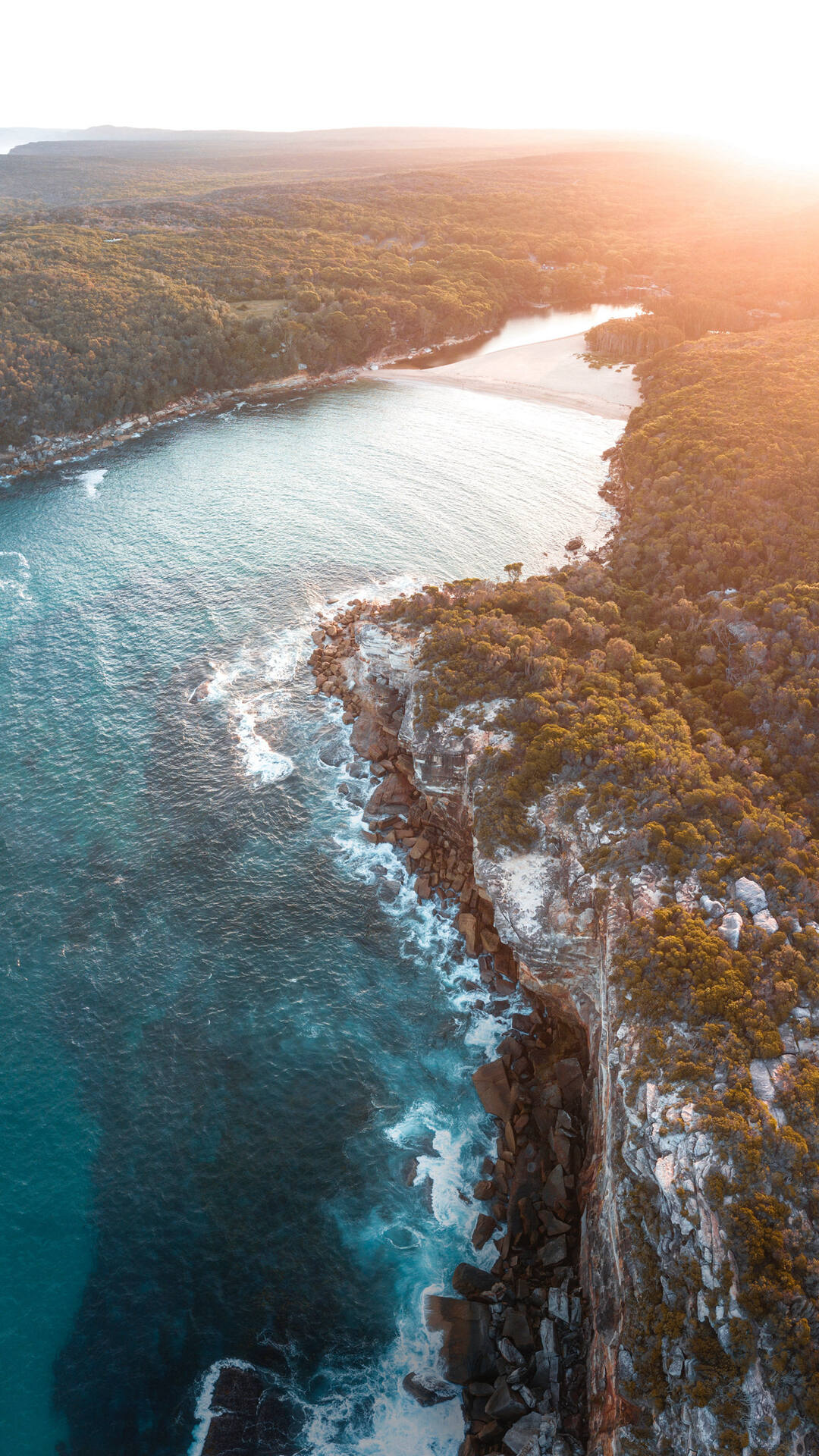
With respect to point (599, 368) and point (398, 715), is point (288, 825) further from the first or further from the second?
point (599, 368)

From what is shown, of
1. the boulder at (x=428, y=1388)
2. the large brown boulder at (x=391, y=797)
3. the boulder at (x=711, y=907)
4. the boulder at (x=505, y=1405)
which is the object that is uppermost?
the boulder at (x=711, y=907)

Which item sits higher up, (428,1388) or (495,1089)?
(495,1089)

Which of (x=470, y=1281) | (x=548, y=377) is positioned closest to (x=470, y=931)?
(x=470, y=1281)

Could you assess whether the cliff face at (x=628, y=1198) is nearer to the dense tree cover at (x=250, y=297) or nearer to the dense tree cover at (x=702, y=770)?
the dense tree cover at (x=702, y=770)

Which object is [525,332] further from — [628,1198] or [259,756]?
[628,1198]

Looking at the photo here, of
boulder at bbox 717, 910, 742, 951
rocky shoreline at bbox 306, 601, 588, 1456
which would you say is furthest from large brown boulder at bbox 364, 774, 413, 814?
boulder at bbox 717, 910, 742, 951

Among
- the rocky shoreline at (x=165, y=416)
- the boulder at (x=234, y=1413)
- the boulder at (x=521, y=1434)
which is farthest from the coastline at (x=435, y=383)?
the boulder at (x=521, y=1434)
